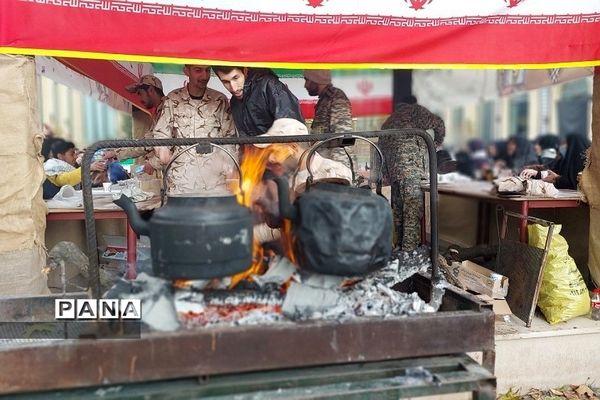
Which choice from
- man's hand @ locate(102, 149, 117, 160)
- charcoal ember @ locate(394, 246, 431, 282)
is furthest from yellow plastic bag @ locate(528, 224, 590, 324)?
man's hand @ locate(102, 149, 117, 160)

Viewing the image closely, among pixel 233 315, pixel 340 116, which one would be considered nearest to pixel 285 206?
pixel 233 315

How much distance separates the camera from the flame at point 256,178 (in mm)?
2656

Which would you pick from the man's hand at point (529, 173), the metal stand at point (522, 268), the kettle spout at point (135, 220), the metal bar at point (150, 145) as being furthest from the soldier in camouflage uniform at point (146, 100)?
the man's hand at point (529, 173)

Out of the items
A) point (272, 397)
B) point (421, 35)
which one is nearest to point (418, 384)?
point (272, 397)

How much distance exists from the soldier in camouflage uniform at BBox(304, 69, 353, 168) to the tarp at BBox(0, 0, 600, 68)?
58.0 inches

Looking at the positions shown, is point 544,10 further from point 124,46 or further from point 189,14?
point 124,46

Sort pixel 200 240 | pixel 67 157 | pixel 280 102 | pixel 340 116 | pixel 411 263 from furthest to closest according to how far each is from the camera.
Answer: pixel 67 157 → pixel 340 116 → pixel 280 102 → pixel 411 263 → pixel 200 240

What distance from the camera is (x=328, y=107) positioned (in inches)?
192

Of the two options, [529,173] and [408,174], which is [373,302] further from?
[529,173]

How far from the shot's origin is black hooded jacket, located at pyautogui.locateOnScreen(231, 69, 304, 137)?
352 cm

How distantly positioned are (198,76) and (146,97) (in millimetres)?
1212

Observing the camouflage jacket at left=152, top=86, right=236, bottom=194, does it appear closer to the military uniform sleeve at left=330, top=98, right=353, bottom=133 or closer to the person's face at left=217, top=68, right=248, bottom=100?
the person's face at left=217, top=68, right=248, bottom=100

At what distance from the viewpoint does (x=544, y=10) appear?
345 cm

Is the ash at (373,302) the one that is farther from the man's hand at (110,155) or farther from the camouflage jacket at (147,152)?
the man's hand at (110,155)
